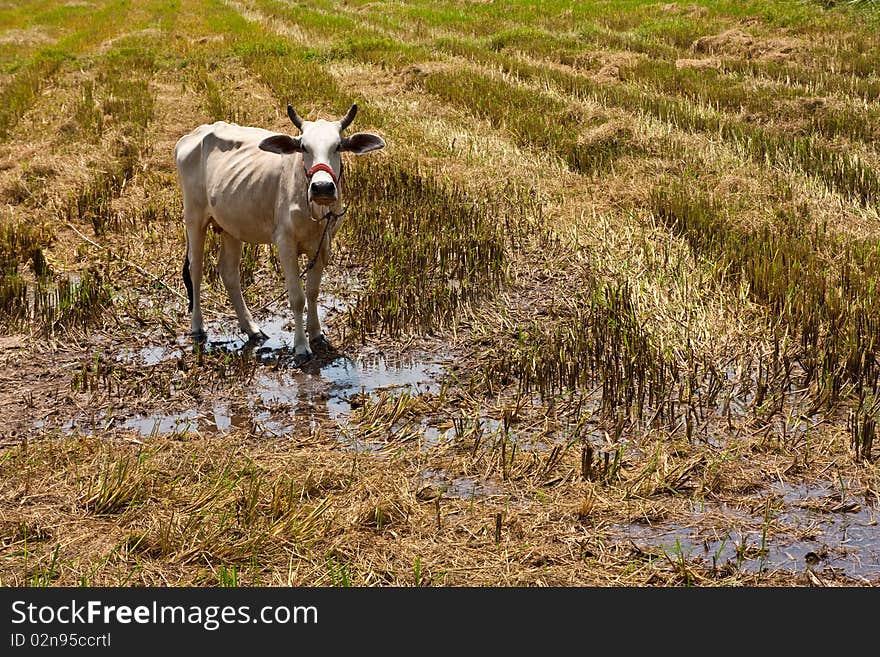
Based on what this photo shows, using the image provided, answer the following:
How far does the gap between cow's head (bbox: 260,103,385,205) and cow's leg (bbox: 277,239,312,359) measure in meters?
0.52

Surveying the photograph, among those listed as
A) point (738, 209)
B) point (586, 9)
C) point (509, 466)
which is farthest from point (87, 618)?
point (586, 9)

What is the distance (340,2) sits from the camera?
29.9 meters

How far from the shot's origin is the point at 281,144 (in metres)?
5.46

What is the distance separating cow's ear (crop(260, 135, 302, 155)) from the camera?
5410 mm

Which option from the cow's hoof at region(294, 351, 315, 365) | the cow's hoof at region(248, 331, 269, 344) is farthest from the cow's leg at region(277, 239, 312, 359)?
the cow's hoof at region(248, 331, 269, 344)

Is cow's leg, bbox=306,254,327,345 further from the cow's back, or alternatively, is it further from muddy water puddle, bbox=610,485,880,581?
muddy water puddle, bbox=610,485,880,581

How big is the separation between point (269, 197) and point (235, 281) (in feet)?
2.21

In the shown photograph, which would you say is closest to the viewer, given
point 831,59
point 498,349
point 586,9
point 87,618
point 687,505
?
point 87,618

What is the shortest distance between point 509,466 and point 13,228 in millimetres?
5491

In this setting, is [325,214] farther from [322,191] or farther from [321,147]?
[322,191]

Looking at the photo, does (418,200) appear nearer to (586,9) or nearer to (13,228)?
(13,228)

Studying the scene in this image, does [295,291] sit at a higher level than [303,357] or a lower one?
higher

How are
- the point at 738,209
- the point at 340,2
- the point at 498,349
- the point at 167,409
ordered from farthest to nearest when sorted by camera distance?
the point at 340,2 < the point at 738,209 < the point at 498,349 < the point at 167,409

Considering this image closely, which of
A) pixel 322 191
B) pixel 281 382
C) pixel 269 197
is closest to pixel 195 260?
pixel 269 197
